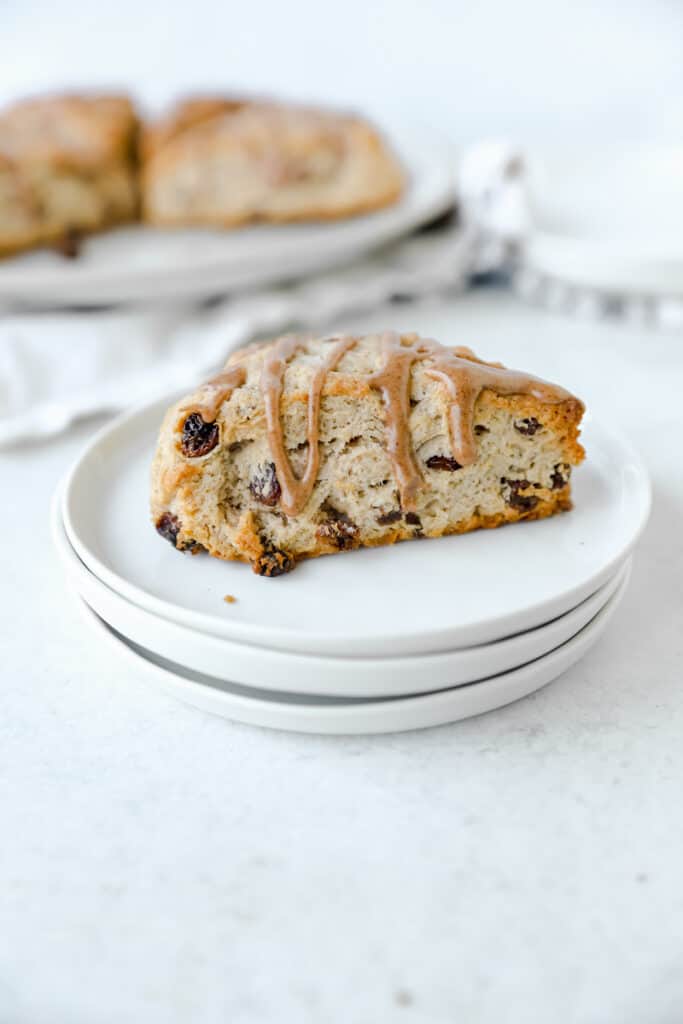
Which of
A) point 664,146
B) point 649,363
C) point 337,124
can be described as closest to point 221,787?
point 649,363

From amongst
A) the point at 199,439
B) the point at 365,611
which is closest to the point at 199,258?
the point at 199,439

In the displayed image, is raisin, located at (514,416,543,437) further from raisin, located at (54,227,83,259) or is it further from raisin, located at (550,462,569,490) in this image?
raisin, located at (54,227,83,259)

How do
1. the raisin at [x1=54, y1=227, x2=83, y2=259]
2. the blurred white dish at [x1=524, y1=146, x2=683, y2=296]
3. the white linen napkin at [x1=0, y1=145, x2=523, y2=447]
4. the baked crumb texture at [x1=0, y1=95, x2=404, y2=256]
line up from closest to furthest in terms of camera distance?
the white linen napkin at [x1=0, y1=145, x2=523, y2=447]
the blurred white dish at [x1=524, y1=146, x2=683, y2=296]
the raisin at [x1=54, y1=227, x2=83, y2=259]
the baked crumb texture at [x1=0, y1=95, x2=404, y2=256]

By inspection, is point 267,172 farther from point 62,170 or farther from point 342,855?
point 342,855

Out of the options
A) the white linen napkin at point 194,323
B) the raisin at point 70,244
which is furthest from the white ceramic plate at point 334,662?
the raisin at point 70,244

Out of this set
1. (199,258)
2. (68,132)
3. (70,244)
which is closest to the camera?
(199,258)

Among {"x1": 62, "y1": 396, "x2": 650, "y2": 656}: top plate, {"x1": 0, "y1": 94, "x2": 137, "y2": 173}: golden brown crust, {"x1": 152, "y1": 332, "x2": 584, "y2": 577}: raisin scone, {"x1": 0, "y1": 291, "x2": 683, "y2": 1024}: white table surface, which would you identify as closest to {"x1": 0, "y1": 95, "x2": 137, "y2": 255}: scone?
{"x1": 0, "y1": 94, "x2": 137, "y2": 173}: golden brown crust
